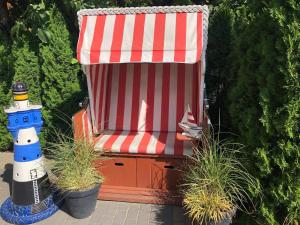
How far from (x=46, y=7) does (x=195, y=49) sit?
2872mm

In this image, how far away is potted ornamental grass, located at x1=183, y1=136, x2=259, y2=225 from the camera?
331 cm

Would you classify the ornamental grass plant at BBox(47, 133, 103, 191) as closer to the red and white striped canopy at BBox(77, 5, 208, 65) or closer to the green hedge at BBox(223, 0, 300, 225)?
the red and white striped canopy at BBox(77, 5, 208, 65)

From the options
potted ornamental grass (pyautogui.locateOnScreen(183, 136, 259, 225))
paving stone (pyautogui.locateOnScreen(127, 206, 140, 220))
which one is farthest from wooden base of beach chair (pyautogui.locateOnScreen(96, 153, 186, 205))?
potted ornamental grass (pyautogui.locateOnScreen(183, 136, 259, 225))

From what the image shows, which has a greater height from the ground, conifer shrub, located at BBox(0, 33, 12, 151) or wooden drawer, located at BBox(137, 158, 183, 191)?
conifer shrub, located at BBox(0, 33, 12, 151)

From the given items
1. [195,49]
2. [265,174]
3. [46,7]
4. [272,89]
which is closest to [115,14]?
[195,49]

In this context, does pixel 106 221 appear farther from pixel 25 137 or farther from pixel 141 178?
pixel 25 137

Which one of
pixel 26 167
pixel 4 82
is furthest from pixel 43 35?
pixel 26 167

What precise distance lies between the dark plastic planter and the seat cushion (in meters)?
0.67

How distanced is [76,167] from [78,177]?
0.12 metres

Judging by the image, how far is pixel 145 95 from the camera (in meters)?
5.43

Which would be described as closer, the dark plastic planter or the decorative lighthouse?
the dark plastic planter

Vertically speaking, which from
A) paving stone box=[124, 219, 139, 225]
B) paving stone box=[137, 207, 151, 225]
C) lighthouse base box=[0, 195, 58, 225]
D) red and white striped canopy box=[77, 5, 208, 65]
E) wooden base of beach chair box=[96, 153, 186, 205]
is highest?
red and white striped canopy box=[77, 5, 208, 65]

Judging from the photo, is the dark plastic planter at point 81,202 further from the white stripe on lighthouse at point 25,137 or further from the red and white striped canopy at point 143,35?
the red and white striped canopy at point 143,35

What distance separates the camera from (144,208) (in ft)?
13.9
